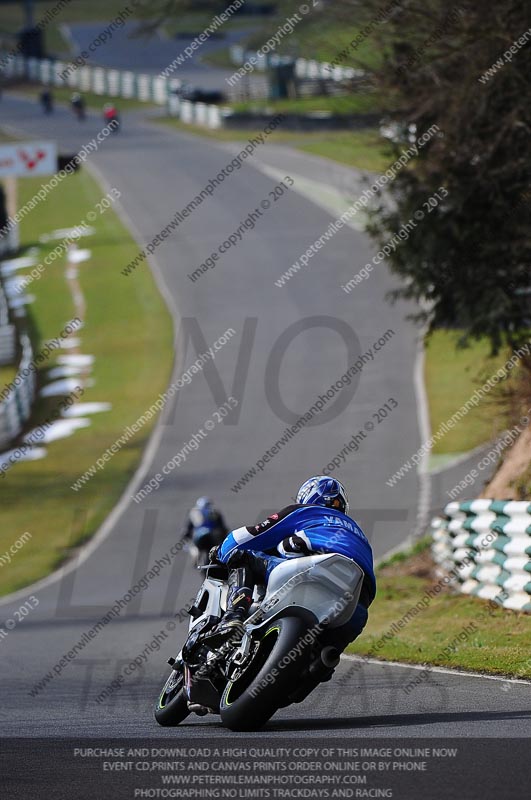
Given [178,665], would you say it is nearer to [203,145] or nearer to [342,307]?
[342,307]

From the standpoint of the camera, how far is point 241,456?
28906 mm

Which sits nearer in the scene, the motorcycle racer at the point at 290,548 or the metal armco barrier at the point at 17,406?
the motorcycle racer at the point at 290,548

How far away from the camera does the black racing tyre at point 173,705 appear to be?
328 inches

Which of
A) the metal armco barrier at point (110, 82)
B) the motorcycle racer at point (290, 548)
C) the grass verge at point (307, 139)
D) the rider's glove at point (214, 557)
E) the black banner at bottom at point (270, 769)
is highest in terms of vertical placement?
the black banner at bottom at point (270, 769)

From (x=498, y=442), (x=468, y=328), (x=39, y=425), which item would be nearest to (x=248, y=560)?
(x=498, y=442)

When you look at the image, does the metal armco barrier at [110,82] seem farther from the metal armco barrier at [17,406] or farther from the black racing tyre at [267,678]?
the black racing tyre at [267,678]

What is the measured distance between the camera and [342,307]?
1578 inches

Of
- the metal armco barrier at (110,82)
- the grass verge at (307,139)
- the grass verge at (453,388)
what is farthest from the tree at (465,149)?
the metal armco barrier at (110,82)

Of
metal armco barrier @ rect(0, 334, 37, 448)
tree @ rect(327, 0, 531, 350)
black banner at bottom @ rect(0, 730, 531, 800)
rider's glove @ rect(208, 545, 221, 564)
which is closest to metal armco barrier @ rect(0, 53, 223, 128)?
metal armco barrier @ rect(0, 334, 37, 448)

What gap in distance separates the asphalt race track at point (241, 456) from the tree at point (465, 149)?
15.8ft

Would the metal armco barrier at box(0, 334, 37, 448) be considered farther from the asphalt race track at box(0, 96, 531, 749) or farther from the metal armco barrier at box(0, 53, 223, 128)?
the metal armco barrier at box(0, 53, 223, 128)

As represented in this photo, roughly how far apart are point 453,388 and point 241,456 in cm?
609

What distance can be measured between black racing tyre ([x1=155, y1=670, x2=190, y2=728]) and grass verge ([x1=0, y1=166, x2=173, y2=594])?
1336 cm

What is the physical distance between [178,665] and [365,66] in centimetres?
1303
